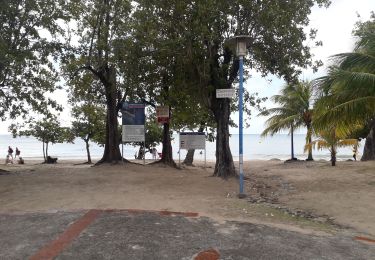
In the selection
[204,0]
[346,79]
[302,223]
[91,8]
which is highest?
[91,8]

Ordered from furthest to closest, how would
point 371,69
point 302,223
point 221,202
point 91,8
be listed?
point 91,8 → point 371,69 → point 221,202 → point 302,223

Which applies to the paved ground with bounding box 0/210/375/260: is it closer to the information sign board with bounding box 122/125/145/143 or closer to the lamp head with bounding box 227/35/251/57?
the lamp head with bounding box 227/35/251/57

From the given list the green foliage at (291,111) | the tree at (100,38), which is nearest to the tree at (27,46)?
the tree at (100,38)

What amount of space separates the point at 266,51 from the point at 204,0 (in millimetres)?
3085

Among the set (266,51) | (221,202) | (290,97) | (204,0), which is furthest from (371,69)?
(290,97)

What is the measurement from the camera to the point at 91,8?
17844 millimetres

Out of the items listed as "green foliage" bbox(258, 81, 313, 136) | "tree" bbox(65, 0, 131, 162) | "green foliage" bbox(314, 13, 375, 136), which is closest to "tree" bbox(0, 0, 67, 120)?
"tree" bbox(65, 0, 131, 162)

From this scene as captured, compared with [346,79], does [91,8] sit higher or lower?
higher

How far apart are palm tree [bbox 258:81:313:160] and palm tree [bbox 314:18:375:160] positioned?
14.5 metres

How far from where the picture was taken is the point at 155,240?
623cm

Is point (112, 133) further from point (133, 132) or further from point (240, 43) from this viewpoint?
point (240, 43)

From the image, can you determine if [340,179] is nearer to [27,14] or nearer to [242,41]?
[242,41]

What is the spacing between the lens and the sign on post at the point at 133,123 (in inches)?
743

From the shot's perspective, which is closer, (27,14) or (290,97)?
(27,14)
